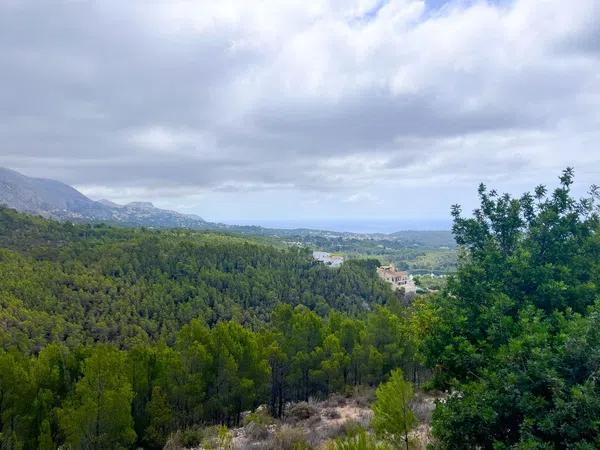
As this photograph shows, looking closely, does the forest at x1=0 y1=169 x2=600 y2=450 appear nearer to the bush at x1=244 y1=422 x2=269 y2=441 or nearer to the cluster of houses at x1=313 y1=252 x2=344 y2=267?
the bush at x1=244 y1=422 x2=269 y2=441

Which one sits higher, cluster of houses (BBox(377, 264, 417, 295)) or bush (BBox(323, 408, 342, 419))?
bush (BBox(323, 408, 342, 419))

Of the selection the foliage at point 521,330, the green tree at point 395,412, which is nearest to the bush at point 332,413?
the foliage at point 521,330

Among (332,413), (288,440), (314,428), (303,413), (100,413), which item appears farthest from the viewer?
(303,413)

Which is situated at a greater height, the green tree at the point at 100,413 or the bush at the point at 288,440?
the bush at the point at 288,440

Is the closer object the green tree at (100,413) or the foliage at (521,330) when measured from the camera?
the foliage at (521,330)

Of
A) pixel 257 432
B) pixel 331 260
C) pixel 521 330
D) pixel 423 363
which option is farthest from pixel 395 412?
pixel 331 260

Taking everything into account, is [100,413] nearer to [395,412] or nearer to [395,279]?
[395,412]

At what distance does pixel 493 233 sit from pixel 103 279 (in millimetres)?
73124

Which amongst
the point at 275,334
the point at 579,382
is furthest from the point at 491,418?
the point at 275,334

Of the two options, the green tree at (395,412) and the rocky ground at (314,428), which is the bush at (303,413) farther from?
the green tree at (395,412)

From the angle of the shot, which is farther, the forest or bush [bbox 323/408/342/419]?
bush [bbox 323/408/342/419]

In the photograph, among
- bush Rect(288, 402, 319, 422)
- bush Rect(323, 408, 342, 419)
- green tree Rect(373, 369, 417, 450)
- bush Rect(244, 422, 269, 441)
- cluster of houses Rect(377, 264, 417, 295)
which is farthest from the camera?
cluster of houses Rect(377, 264, 417, 295)

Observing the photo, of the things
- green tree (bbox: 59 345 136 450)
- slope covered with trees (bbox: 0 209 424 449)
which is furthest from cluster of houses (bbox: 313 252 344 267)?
green tree (bbox: 59 345 136 450)

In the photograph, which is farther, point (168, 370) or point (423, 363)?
point (168, 370)
